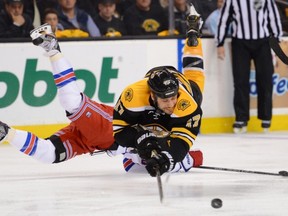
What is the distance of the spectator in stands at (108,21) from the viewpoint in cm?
748

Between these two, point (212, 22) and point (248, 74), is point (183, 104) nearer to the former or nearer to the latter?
point (248, 74)

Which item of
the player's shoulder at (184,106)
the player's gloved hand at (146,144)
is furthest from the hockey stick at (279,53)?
the player's gloved hand at (146,144)

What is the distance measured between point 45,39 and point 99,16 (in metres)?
2.23

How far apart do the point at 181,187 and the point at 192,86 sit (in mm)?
756

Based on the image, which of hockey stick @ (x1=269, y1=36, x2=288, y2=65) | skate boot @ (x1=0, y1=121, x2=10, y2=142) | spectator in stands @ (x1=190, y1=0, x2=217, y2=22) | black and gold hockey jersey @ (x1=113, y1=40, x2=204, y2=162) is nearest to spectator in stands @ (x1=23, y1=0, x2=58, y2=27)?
spectator in stands @ (x1=190, y1=0, x2=217, y2=22)

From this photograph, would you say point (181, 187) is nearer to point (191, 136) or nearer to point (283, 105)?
point (191, 136)

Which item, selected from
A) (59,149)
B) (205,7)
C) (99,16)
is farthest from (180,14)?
(59,149)

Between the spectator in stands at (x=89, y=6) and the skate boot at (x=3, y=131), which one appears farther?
the spectator in stands at (x=89, y=6)

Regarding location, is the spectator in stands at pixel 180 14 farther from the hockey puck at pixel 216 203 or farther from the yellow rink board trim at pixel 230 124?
the hockey puck at pixel 216 203

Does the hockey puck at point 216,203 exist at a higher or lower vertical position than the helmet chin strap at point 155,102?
lower

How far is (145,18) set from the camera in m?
7.62

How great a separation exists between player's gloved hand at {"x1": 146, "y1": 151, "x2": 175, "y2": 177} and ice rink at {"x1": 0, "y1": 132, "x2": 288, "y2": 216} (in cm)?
14

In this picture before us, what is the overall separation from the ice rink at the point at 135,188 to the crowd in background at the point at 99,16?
1.31 metres

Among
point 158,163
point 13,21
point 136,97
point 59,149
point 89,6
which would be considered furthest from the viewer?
point 89,6
